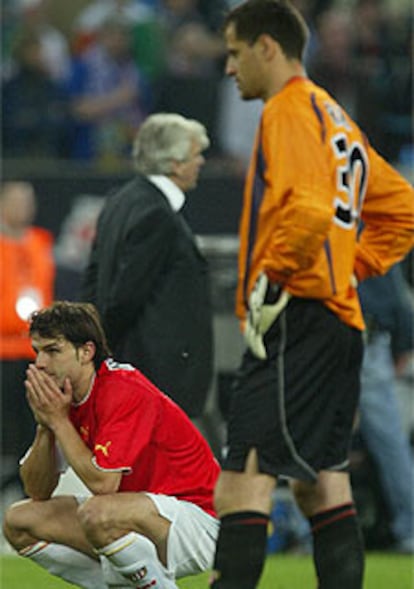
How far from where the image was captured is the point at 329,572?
6.14 meters

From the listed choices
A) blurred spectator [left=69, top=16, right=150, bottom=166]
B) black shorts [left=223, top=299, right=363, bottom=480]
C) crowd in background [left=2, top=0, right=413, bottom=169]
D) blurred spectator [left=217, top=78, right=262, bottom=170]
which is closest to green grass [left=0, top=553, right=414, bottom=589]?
black shorts [left=223, top=299, right=363, bottom=480]

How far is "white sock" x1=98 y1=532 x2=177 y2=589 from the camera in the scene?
19.6 ft

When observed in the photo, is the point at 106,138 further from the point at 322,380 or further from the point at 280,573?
the point at 322,380

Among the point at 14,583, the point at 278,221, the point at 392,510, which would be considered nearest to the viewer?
the point at 278,221

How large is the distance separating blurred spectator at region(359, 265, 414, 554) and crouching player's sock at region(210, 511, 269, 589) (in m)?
3.75

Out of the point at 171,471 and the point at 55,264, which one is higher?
the point at 171,471

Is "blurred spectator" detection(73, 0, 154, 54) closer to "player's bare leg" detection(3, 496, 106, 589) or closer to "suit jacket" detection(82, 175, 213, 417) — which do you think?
"suit jacket" detection(82, 175, 213, 417)

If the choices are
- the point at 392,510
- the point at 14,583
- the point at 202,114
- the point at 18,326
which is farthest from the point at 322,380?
the point at 202,114

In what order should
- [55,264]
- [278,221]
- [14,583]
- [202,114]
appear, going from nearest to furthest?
1. [278,221]
2. [14,583]
3. [55,264]
4. [202,114]

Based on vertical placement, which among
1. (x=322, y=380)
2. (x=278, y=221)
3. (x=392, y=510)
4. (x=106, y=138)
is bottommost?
(x=392, y=510)

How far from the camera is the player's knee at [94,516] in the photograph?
5.95 meters

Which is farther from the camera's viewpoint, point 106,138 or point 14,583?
point 106,138

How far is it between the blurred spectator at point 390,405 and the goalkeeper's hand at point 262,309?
362cm

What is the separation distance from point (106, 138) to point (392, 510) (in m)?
4.96
